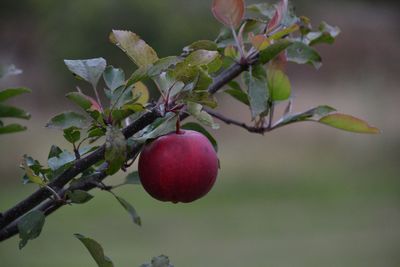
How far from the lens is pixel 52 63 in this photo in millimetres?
6977

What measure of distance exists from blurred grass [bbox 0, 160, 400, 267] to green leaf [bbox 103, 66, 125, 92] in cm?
243

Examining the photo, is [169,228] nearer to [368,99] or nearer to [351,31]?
[368,99]

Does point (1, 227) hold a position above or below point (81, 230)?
above

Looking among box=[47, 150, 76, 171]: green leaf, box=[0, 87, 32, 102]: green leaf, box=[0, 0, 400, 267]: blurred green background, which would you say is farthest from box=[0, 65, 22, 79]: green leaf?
box=[0, 0, 400, 267]: blurred green background

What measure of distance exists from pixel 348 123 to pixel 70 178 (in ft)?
1.09

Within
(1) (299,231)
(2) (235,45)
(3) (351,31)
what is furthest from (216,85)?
(3) (351,31)

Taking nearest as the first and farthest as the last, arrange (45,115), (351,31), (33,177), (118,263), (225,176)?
(33,177) < (118,263) < (225,176) < (45,115) < (351,31)

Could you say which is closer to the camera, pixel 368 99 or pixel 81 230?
pixel 81 230

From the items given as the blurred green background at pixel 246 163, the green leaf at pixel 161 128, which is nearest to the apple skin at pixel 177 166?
the green leaf at pixel 161 128

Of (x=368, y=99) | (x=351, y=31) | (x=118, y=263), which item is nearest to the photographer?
(x=118, y=263)

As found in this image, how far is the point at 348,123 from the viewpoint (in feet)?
2.77

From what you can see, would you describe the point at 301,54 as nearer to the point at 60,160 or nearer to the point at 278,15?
the point at 278,15

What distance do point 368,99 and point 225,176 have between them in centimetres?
183

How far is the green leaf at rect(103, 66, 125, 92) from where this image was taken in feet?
2.44
